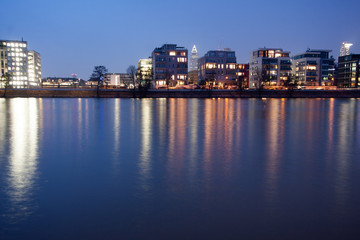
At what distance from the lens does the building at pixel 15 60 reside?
6344 inches

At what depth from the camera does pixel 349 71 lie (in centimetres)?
15412

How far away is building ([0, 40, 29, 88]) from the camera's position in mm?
161125

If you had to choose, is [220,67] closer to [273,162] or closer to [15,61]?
[15,61]

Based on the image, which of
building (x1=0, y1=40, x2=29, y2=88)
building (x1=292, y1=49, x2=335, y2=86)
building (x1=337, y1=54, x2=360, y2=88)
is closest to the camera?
building (x1=292, y1=49, x2=335, y2=86)

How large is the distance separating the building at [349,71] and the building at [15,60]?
6326 inches

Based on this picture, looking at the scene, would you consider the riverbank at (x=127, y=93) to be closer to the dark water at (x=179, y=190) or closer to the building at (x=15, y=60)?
the building at (x=15, y=60)

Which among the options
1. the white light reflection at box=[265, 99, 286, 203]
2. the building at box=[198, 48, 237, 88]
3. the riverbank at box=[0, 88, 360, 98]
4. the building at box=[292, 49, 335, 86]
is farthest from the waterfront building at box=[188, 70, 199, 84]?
the white light reflection at box=[265, 99, 286, 203]

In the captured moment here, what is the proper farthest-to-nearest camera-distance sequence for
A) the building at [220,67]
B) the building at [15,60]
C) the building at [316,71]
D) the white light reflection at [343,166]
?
the building at [15,60] → the building at [316,71] → the building at [220,67] → the white light reflection at [343,166]

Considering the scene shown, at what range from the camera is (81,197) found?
773cm

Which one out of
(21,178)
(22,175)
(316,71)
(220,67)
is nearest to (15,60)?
(220,67)

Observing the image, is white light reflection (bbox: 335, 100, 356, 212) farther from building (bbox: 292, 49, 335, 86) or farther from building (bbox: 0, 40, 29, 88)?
building (bbox: 0, 40, 29, 88)

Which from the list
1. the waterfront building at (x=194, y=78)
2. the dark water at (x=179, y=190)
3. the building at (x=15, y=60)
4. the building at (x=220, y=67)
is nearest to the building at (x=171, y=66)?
the building at (x=220, y=67)

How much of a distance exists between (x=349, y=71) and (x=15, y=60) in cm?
16727

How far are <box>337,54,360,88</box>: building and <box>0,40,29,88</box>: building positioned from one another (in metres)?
161
